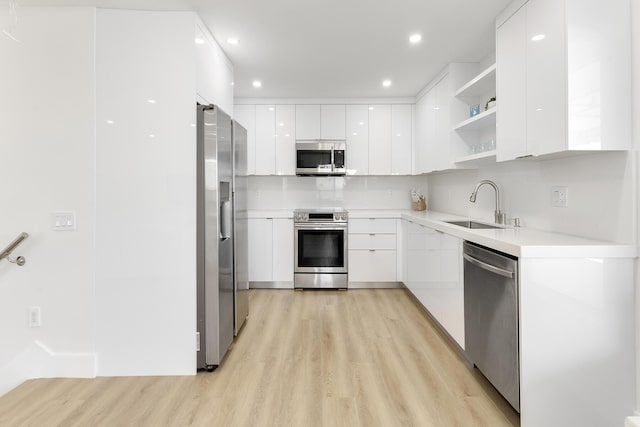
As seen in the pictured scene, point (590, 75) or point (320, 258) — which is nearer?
point (590, 75)

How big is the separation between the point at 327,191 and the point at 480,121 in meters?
2.50

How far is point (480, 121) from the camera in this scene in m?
3.09

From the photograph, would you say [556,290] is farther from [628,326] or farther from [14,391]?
[14,391]

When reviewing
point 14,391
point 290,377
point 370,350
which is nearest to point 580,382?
point 370,350

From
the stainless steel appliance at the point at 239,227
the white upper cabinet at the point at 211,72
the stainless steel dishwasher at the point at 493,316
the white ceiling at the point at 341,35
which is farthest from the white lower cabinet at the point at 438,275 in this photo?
the white upper cabinet at the point at 211,72

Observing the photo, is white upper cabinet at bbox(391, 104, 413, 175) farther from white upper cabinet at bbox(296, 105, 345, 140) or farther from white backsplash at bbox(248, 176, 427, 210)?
white upper cabinet at bbox(296, 105, 345, 140)

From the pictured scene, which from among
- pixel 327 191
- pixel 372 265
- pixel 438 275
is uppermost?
pixel 327 191

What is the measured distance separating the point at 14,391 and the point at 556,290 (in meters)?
3.17

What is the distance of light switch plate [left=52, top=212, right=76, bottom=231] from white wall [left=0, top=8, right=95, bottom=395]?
32 mm

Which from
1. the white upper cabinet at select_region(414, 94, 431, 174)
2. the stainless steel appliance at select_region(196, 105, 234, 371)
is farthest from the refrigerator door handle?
the white upper cabinet at select_region(414, 94, 431, 174)

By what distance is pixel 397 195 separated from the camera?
5258mm

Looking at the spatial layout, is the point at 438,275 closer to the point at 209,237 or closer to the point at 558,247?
the point at 558,247

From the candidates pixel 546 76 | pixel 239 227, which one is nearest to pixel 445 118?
pixel 546 76

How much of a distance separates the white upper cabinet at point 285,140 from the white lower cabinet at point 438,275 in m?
1.77
